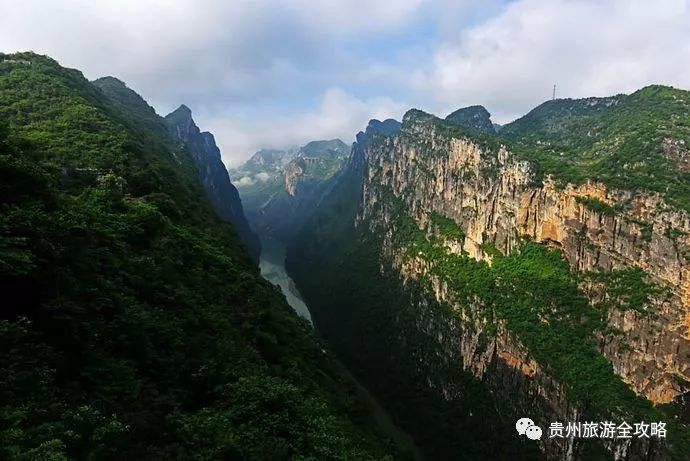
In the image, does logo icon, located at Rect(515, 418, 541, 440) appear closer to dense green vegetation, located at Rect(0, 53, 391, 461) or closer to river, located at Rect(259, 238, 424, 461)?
river, located at Rect(259, 238, 424, 461)

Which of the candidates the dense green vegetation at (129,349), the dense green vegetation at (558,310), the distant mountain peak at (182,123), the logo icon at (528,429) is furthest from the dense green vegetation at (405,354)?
the distant mountain peak at (182,123)

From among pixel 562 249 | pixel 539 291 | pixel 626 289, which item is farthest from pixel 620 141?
pixel 626 289

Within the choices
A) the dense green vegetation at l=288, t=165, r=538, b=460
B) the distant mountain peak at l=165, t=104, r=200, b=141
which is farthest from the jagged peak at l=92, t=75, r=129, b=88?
the dense green vegetation at l=288, t=165, r=538, b=460

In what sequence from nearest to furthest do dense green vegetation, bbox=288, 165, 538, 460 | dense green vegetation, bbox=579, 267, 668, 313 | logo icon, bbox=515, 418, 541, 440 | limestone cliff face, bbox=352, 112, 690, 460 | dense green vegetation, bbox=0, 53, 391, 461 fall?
dense green vegetation, bbox=0, 53, 391, 461, limestone cliff face, bbox=352, 112, 690, 460, dense green vegetation, bbox=579, 267, 668, 313, logo icon, bbox=515, 418, 541, 440, dense green vegetation, bbox=288, 165, 538, 460

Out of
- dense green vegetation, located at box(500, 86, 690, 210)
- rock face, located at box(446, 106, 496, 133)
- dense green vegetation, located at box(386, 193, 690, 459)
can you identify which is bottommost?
dense green vegetation, located at box(386, 193, 690, 459)

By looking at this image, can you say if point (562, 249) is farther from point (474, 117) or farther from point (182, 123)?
point (182, 123)

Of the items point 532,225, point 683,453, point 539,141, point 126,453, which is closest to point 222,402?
point 126,453
